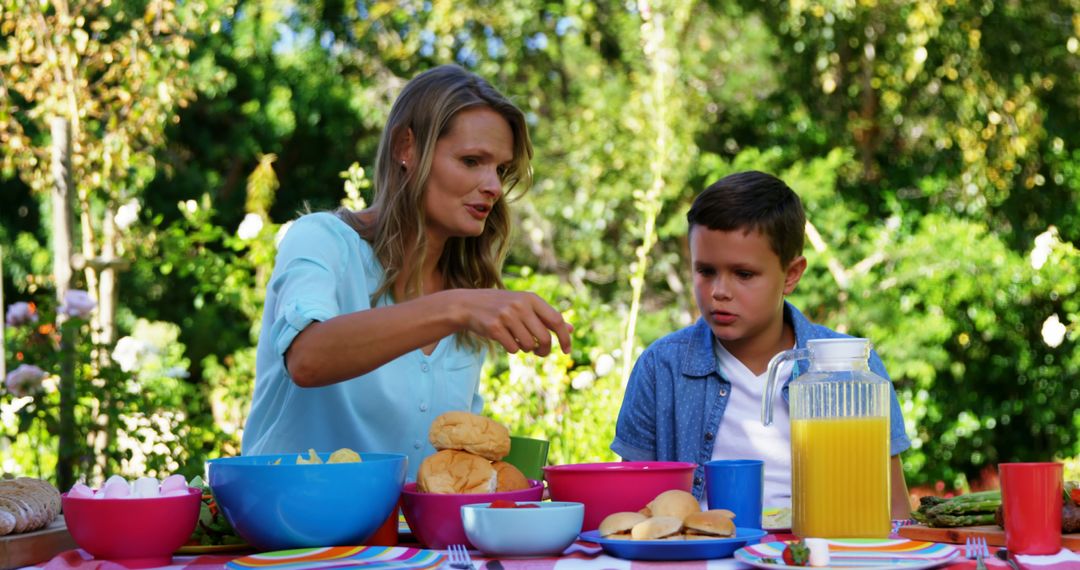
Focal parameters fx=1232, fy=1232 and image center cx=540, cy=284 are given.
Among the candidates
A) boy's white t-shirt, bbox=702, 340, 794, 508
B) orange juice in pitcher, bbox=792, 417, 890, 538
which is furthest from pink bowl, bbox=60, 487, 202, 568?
boy's white t-shirt, bbox=702, 340, 794, 508

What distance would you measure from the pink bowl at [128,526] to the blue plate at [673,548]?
1.65 feet

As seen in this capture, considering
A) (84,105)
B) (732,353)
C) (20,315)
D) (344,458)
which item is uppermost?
(84,105)

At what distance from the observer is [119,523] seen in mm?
1433

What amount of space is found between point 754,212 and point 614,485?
3.02ft

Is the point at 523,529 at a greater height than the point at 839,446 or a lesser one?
lesser

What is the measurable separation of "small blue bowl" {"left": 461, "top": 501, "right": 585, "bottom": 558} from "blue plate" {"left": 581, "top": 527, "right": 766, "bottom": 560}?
47 millimetres

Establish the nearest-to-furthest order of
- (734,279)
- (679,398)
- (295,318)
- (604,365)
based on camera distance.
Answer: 1. (295,318)
2. (734,279)
3. (679,398)
4. (604,365)

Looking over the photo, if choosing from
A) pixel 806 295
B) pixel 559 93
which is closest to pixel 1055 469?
pixel 806 295

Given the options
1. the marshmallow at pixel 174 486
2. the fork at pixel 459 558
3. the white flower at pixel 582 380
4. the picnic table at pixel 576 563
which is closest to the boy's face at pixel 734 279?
the picnic table at pixel 576 563

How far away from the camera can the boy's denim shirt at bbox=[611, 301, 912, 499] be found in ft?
7.94

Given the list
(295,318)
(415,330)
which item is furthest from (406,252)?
(415,330)

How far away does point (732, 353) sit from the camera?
2508mm

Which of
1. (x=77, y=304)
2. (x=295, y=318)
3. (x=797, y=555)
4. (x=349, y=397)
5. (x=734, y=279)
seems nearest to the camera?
(x=797, y=555)

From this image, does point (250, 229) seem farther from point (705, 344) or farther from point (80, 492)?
point (80, 492)
